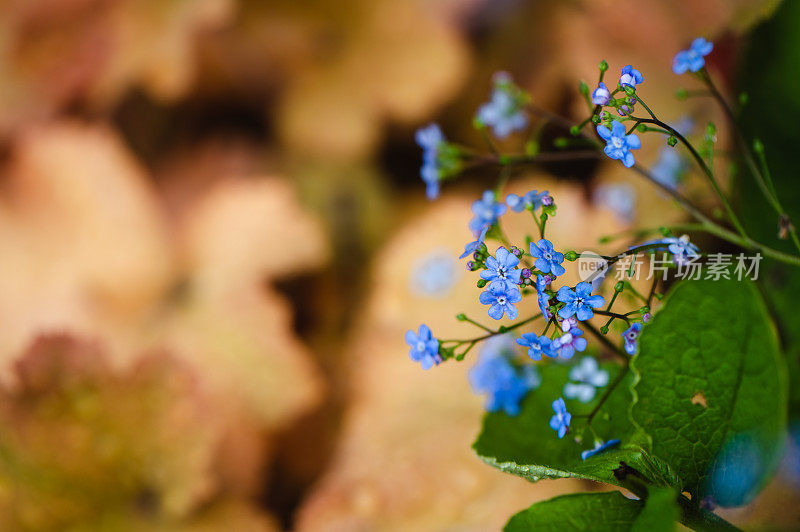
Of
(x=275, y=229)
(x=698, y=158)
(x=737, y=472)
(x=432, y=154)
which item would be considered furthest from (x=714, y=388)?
(x=275, y=229)

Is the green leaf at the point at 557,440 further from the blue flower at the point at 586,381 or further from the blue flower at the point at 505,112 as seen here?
the blue flower at the point at 505,112

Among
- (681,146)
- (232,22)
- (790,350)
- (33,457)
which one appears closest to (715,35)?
(681,146)

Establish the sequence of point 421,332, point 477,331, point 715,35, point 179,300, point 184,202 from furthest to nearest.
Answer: point 184,202 → point 179,300 → point 477,331 → point 715,35 → point 421,332

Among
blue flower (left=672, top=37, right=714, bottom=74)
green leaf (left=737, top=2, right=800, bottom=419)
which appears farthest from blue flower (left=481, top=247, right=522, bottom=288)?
green leaf (left=737, top=2, right=800, bottom=419)

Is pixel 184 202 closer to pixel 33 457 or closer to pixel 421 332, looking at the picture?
pixel 33 457

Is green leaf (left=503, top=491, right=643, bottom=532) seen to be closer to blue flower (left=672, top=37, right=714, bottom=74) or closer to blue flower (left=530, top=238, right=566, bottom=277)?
blue flower (left=530, top=238, right=566, bottom=277)

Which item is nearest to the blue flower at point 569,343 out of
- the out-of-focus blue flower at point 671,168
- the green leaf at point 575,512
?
the green leaf at point 575,512

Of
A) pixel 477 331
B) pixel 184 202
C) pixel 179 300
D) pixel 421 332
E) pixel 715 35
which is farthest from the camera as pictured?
pixel 184 202
